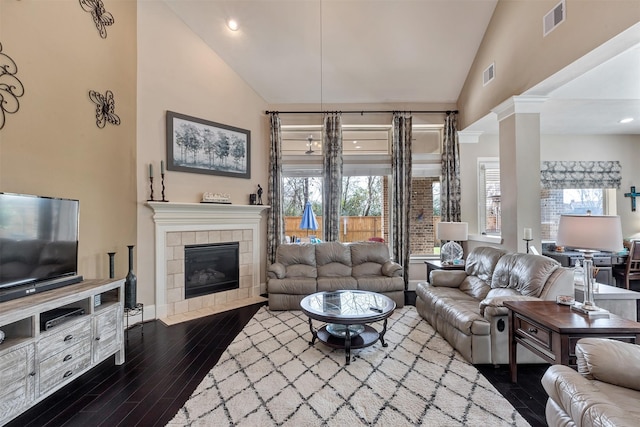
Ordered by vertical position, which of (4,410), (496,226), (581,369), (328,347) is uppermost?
A: (496,226)

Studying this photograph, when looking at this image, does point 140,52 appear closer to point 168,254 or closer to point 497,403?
point 168,254

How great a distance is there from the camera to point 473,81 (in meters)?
4.60

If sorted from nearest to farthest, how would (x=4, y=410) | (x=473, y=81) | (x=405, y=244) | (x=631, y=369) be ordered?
(x=631, y=369) < (x=4, y=410) < (x=473, y=81) < (x=405, y=244)

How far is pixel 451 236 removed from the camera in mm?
4297

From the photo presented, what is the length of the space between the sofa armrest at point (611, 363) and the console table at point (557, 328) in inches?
9.8

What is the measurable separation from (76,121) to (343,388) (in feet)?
12.2

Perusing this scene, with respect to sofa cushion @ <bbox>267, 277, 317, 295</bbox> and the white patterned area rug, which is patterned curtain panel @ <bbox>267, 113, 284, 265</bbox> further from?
the white patterned area rug

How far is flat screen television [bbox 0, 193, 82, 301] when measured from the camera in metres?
2.01

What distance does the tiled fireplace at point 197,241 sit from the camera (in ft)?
12.8

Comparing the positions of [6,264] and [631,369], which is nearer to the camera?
[631,369]

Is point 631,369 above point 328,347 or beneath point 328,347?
above

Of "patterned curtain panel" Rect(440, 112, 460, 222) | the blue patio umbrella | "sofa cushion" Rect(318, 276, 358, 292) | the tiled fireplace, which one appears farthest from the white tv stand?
"patterned curtain panel" Rect(440, 112, 460, 222)

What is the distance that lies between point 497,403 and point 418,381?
555mm

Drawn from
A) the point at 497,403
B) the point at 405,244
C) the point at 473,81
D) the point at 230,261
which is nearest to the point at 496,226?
the point at 405,244
